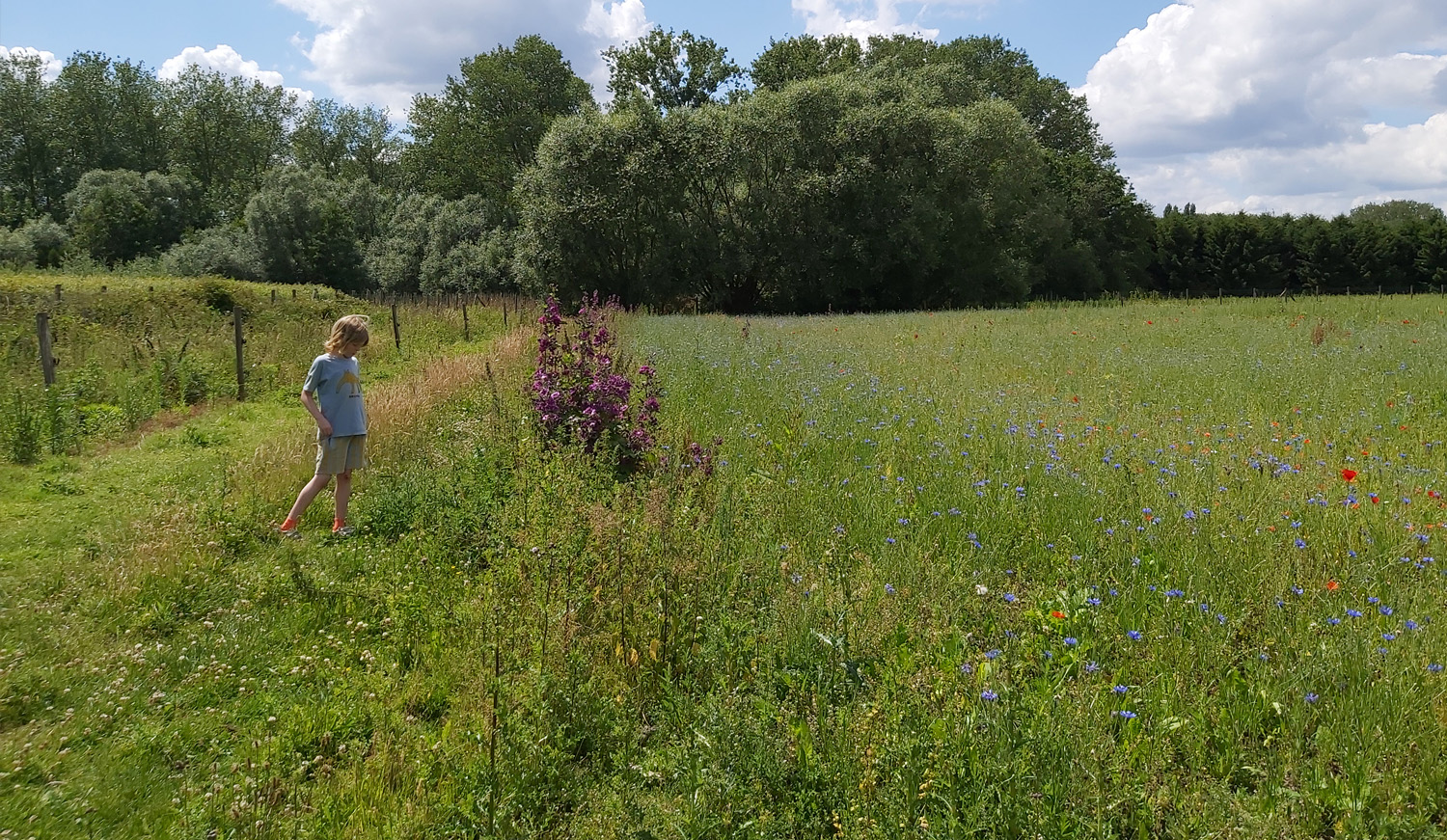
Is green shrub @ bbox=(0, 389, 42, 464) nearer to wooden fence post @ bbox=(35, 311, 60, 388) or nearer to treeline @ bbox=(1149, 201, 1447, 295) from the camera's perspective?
wooden fence post @ bbox=(35, 311, 60, 388)

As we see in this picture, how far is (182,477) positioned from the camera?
755 centimetres

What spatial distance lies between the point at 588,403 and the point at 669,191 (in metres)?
28.3

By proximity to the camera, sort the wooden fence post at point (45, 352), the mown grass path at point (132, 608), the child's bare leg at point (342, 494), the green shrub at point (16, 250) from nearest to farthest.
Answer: the mown grass path at point (132, 608), the child's bare leg at point (342, 494), the wooden fence post at point (45, 352), the green shrub at point (16, 250)

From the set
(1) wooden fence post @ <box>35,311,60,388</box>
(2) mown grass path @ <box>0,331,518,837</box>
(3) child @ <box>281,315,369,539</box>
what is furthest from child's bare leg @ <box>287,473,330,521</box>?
(1) wooden fence post @ <box>35,311,60,388</box>

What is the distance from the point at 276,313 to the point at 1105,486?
76.5 feet

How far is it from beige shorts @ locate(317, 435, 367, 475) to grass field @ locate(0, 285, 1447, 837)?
32 centimetres

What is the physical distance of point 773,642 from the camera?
3.34 meters

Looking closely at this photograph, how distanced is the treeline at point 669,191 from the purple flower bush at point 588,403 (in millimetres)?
26356

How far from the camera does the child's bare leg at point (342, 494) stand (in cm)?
597

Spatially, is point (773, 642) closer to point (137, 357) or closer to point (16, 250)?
point (137, 357)

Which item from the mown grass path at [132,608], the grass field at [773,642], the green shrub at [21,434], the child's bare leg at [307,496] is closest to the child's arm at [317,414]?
the child's bare leg at [307,496]

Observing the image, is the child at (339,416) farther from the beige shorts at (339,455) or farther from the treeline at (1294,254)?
the treeline at (1294,254)

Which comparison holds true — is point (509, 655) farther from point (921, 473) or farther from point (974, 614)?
point (921, 473)

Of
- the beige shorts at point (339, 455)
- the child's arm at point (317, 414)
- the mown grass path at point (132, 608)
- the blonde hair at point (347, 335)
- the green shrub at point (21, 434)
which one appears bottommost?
the mown grass path at point (132, 608)
